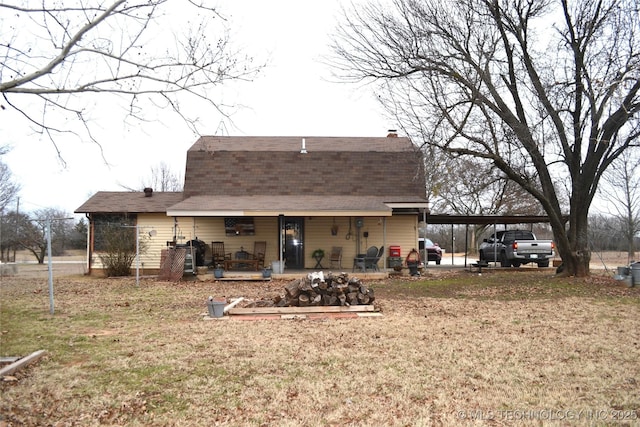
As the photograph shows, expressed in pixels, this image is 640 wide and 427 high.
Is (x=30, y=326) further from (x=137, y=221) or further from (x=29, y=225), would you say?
(x=137, y=221)

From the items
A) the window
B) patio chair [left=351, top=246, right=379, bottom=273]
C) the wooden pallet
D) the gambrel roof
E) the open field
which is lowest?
the open field

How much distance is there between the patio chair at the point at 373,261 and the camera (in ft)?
59.8

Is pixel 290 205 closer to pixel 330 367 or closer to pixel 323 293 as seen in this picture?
pixel 323 293

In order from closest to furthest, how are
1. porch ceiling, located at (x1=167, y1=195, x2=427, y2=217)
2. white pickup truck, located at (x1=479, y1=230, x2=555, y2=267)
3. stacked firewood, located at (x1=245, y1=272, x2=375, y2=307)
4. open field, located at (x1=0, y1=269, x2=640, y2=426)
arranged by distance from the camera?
open field, located at (x1=0, y1=269, x2=640, y2=426) < stacked firewood, located at (x1=245, y1=272, x2=375, y2=307) < porch ceiling, located at (x1=167, y1=195, x2=427, y2=217) < white pickup truck, located at (x1=479, y1=230, x2=555, y2=267)

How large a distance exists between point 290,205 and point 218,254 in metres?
3.40

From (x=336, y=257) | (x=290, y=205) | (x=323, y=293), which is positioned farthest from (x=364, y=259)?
(x=323, y=293)

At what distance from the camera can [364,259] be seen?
17969 mm

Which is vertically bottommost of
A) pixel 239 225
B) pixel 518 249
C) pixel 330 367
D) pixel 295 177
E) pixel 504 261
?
pixel 330 367

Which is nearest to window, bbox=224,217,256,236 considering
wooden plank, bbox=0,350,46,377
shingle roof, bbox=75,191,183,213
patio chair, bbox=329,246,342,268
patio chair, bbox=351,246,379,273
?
shingle roof, bbox=75,191,183,213

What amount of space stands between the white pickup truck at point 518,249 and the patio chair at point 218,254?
34.4ft

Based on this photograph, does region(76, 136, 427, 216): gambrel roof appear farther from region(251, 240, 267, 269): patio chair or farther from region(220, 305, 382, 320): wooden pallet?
region(220, 305, 382, 320): wooden pallet

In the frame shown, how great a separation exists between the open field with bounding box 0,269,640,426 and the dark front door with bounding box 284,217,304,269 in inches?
342

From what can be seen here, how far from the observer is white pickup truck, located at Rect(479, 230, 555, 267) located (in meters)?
21.1

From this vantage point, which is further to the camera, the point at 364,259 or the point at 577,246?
the point at 364,259
